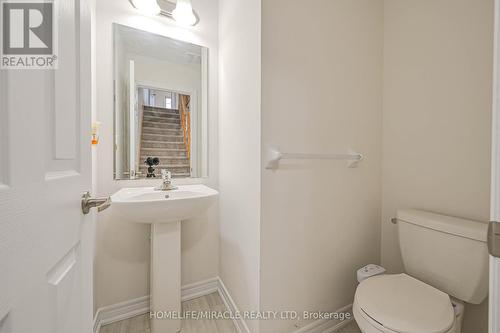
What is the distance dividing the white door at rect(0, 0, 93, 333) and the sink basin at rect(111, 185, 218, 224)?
1.32 feet

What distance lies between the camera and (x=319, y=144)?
120 centimetres

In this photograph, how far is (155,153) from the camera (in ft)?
4.82

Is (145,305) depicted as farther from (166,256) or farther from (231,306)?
(231,306)

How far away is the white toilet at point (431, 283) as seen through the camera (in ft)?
2.65

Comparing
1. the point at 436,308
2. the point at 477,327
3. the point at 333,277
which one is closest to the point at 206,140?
the point at 333,277

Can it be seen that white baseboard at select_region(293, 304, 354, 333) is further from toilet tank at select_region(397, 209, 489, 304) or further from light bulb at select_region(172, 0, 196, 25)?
light bulb at select_region(172, 0, 196, 25)

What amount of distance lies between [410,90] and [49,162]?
1813 millimetres

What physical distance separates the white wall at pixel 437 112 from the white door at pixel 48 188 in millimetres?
1724

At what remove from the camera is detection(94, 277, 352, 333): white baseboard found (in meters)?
1.20

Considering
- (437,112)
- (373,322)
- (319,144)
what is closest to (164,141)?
(319,144)

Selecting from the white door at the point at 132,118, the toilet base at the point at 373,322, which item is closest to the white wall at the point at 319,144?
the toilet base at the point at 373,322

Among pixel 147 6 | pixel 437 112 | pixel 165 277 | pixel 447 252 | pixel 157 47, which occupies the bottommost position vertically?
pixel 165 277

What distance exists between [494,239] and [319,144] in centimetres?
83

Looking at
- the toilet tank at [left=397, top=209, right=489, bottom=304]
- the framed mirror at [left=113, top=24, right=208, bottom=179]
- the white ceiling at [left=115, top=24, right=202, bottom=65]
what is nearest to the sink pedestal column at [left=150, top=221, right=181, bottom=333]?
the framed mirror at [left=113, top=24, right=208, bottom=179]
